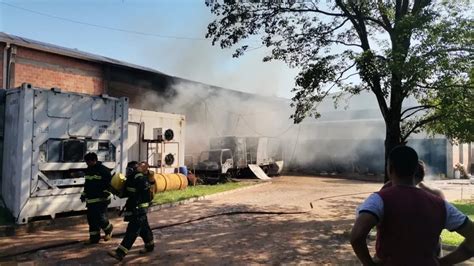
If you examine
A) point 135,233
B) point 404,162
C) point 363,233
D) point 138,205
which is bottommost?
point 135,233

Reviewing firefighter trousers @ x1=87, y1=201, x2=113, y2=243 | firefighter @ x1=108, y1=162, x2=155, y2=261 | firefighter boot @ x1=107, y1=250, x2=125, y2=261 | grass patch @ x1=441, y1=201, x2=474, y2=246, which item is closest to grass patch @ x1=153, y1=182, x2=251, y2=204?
firefighter trousers @ x1=87, y1=201, x2=113, y2=243

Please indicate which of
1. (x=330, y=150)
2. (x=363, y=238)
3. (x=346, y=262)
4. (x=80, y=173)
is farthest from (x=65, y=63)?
(x=330, y=150)

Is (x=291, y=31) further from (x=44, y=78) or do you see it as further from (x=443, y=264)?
(x=44, y=78)

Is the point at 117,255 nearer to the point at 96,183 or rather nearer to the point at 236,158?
the point at 96,183

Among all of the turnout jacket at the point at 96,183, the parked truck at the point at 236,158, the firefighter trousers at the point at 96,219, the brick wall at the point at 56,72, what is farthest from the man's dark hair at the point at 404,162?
the parked truck at the point at 236,158

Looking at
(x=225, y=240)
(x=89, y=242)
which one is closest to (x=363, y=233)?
(x=225, y=240)

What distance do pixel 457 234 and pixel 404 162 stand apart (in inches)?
281

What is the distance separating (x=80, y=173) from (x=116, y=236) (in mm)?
1868

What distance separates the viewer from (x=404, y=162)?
2.45 meters

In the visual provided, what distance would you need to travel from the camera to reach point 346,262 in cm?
631

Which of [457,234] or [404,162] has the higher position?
[404,162]

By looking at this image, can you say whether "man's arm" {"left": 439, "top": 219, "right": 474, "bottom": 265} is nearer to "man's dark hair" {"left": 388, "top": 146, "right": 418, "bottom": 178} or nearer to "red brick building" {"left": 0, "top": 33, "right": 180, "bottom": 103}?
"man's dark hair" {"left": 388, "top": 146, "right": 418, "bottom": 178}

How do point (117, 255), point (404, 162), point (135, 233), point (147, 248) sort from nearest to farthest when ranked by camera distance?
1. point (404, 162)
2. point (117, 255)
3. point (135, 233)
4. point (147, 248)

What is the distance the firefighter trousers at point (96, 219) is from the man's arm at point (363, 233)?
5854 millimetres
